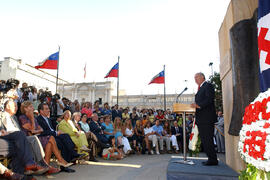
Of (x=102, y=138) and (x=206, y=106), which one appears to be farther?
(x=102, y=138)

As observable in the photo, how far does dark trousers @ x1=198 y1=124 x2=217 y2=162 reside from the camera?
325cm

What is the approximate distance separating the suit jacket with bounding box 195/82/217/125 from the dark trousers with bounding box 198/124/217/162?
0.27 feet

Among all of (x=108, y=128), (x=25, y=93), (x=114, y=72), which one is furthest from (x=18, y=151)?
(x=114, y=72)

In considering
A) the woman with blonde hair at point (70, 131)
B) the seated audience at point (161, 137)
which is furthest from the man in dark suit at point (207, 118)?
the seated audience at point (161, 137)

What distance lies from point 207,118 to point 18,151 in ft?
9.97

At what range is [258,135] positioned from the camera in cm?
155

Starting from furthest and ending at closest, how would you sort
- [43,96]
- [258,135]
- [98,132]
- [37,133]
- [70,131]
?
[43,96] → [98,132] → [70,131] → [37,133] → [258,135]

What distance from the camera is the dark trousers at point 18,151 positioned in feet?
10.00

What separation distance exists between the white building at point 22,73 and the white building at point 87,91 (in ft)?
15.9

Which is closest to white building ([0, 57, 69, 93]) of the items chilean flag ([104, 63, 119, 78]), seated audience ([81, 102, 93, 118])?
chilean flag ([104, 63, 119, 78])

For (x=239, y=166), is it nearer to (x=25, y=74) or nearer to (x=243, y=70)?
(x=243, y=70)

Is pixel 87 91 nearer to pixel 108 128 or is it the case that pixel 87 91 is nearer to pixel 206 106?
pixel 108 128

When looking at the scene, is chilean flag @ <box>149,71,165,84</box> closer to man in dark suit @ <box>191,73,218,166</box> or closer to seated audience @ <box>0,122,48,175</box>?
man in dark suit @ <box>191,73,218,166</box>

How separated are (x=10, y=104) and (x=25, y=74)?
31229 millimetres
